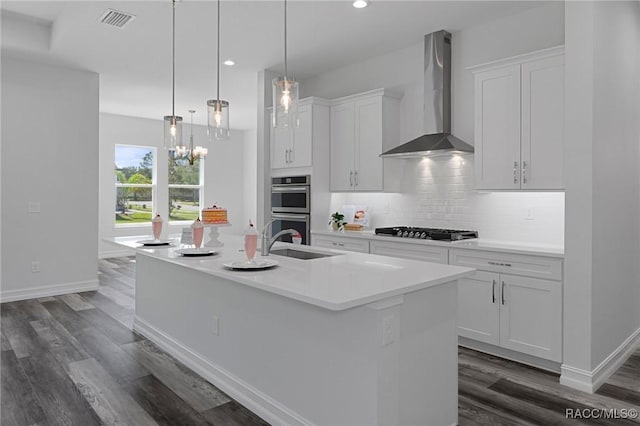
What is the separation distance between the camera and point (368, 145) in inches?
187

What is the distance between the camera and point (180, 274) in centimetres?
334

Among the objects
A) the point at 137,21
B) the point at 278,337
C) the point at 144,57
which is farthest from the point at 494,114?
the point at 144,57

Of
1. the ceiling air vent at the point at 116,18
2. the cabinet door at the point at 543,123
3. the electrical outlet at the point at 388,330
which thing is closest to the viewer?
the electrical outlet at the point at 388,330

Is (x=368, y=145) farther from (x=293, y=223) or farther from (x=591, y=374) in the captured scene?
(x=591, y=374)

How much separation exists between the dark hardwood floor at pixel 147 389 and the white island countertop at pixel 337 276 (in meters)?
0.89

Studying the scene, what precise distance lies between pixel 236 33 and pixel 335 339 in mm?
3383

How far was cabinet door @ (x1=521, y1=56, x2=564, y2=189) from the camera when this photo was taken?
327 cm

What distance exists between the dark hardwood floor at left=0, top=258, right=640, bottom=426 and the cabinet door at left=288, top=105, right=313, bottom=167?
254 cm

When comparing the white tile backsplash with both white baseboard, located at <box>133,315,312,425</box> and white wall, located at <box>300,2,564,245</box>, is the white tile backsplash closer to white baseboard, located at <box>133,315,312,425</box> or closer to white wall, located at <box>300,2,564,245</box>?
white wall, located at <box>300,2,564,245</box>

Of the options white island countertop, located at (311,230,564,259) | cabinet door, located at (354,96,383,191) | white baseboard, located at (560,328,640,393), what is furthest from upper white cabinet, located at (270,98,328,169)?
white baseboard, located at (560,328,640,393)

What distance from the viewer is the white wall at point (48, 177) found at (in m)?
5.11

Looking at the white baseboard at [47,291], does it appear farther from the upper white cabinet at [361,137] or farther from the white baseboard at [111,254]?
the upper white cabinet at [361,137]

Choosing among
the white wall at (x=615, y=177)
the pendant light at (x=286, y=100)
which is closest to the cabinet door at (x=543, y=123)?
the white wall at (x=615, y=177)

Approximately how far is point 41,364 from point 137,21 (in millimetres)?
3107
